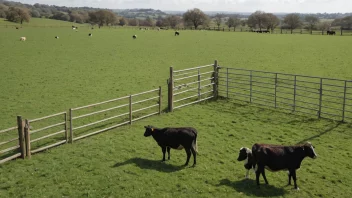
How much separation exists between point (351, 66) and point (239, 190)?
67.0 feet

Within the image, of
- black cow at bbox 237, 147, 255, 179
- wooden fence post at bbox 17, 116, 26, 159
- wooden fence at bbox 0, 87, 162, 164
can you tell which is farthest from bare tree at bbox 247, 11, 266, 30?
wooden fence post at bbox 17, 116, 26, 159

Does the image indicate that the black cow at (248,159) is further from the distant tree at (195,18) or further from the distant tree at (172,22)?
the distant tree at (172,22)

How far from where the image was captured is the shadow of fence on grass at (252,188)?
713cm

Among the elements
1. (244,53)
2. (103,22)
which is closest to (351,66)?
(244,53)

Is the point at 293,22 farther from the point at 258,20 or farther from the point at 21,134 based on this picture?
the point at 21,134

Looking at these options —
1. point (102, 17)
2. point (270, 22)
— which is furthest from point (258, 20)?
point (102, 17)

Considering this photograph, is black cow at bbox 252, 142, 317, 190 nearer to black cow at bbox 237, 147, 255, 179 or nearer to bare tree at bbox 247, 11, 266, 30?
black cow at bbox 237, 147, 255, 179

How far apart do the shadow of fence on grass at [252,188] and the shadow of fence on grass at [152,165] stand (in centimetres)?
122

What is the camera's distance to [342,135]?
10891mm

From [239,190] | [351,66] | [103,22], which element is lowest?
[239,190]

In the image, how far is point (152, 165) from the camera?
845 centimetres

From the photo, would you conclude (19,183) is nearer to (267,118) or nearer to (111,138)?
(111,138)

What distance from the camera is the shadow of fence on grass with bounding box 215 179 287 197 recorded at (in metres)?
7.13

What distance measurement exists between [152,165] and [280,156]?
2.98 meters
